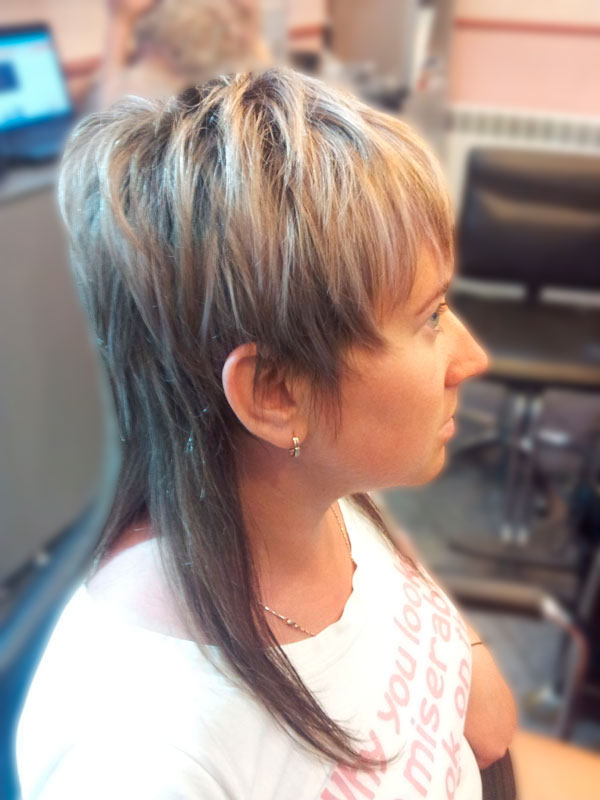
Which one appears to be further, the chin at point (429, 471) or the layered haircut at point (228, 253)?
the chin at point (429, 471)

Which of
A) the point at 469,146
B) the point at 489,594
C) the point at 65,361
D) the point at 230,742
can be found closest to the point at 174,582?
the point at 230,742

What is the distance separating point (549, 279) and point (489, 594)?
50.0 inches

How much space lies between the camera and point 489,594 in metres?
1.04

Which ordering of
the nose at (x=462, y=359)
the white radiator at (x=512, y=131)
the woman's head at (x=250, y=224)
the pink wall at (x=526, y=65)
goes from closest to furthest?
1. the woman's head at (x=250, y=224)
2. the nose at (x=462, y=359)
3. the pink wall at (x=526, y=65)
4. the white radiator at (x=512, y=131)

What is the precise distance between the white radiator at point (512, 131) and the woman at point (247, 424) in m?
2.20

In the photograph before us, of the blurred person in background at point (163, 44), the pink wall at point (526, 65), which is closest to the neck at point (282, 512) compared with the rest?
the blurred person in background at point (163, 44)

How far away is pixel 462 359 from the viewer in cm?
51

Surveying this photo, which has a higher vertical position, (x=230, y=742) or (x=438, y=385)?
(x=438, y=385)

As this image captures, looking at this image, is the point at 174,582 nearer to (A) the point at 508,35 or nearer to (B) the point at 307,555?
(B) the point at 307,555

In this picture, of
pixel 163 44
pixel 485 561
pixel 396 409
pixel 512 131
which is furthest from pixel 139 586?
pixel 512 131

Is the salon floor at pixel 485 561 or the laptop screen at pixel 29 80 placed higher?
the laptop screen at pixel 29 80

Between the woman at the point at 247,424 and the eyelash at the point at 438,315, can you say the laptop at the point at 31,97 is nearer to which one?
the woman at the point at 247,424

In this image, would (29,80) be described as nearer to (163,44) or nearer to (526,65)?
(163,44)

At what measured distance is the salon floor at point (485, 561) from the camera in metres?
1.44
